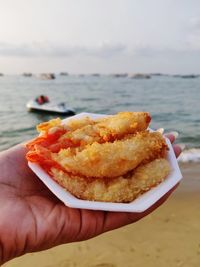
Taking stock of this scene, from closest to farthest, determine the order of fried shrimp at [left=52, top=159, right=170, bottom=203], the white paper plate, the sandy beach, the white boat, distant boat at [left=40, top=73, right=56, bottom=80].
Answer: the white paper plate, fried shrimp at [left=52, top=159, right=170, bottom=203], the sandy beach, the white boat, distant boat at [left=40, top=73, right=56, bottom=80]

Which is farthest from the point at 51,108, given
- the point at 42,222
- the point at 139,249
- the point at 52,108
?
the point at 42,222

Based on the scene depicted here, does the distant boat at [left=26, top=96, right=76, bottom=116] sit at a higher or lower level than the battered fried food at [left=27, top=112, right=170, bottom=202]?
lower

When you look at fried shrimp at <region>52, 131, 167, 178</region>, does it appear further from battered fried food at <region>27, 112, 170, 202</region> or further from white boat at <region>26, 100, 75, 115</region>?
white boat at <region>26, 100, 75, 115</region>

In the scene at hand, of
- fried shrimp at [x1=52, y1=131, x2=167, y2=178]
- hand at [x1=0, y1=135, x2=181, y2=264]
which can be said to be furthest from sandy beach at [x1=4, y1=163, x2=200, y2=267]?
fried shrimp at [x1=52, y1=131, x2=167, y2=178]

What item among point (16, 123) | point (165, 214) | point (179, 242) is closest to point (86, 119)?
point (179, 242)

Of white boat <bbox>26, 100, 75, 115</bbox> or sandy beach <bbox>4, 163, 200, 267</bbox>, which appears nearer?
sandy beach <bbox>4, 163, 200, 267</bbox>

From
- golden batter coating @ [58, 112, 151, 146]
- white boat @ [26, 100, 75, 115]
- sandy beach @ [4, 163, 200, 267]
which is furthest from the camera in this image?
white boat @ [26, 100, 75, 115]

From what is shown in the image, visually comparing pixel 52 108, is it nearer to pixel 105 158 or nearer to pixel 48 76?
pixel 105 158

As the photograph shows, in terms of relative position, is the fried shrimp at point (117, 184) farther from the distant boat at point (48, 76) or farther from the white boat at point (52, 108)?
the distant boat at point (48, 76)
